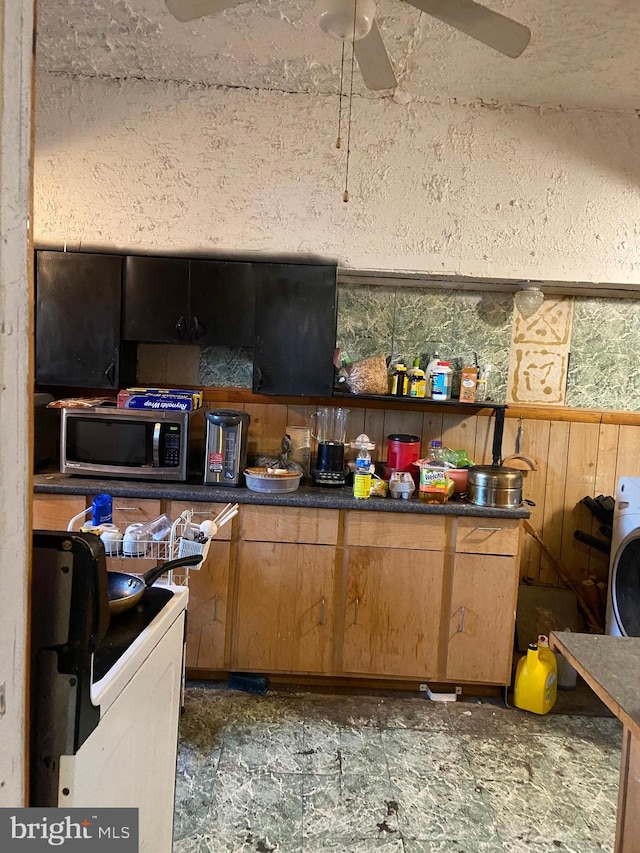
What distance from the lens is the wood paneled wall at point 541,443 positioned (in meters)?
3.25

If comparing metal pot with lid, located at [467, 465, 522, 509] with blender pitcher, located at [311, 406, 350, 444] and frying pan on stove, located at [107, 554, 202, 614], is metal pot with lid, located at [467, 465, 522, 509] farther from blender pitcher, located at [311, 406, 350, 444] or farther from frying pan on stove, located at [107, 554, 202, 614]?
frying pan on stove, located at [107, 554, 202, 614]

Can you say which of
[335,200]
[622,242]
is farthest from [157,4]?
[622,242]

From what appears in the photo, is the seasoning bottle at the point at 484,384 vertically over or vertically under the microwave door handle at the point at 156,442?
over

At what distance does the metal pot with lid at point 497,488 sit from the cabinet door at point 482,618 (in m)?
0.25

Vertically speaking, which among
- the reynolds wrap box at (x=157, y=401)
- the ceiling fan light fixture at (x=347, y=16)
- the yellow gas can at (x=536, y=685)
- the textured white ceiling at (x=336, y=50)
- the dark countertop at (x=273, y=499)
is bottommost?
the yellow gas can at (x=536, y=685)

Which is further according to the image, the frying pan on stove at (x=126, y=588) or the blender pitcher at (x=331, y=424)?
the blender pitcher at (x=331, y=424)

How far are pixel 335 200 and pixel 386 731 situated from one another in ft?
7.89

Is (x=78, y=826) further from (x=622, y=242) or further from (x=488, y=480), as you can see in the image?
(x=622, y=242)

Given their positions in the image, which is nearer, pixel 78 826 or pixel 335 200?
pixel 78 826

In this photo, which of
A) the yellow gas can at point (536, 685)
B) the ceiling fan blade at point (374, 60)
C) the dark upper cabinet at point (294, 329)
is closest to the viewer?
the ceiling fan blade at point (374, 60)

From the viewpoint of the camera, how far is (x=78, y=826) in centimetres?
95

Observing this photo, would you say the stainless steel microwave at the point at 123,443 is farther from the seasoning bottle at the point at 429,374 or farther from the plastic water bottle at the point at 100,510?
the seasoning bottle at the point at 429,374

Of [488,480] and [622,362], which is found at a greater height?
[622,362]

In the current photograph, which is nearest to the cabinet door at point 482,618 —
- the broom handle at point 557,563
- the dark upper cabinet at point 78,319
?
the broom handle at point 557,563
